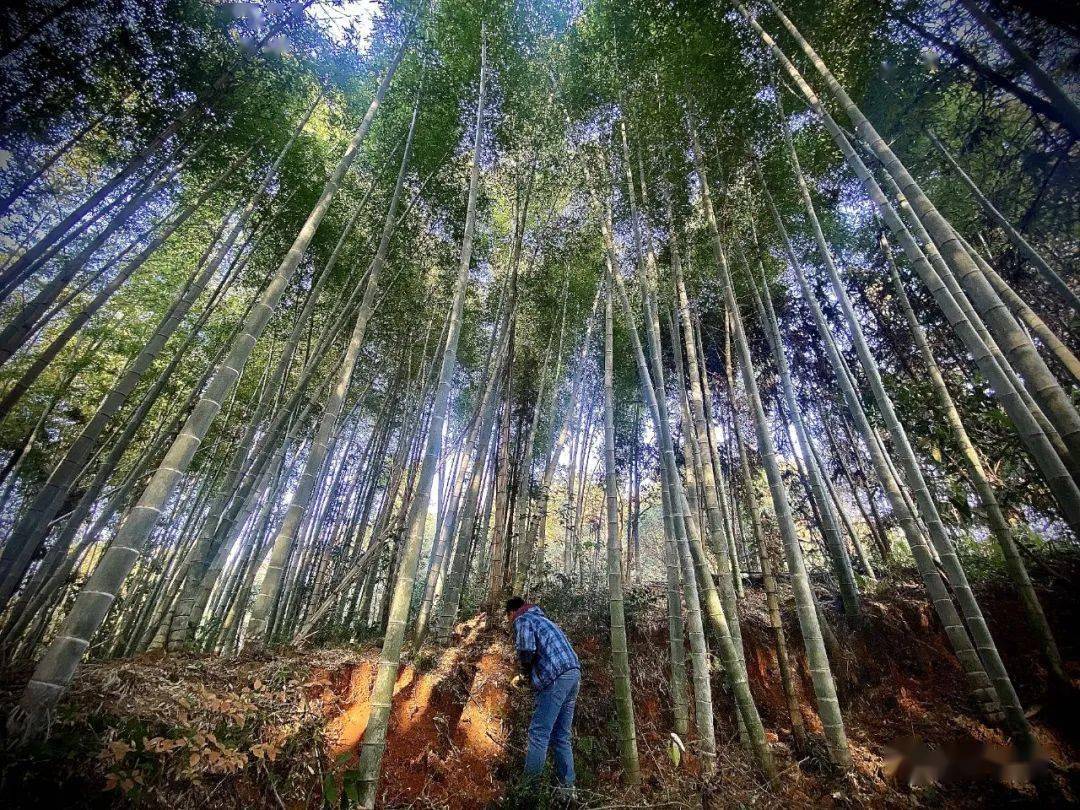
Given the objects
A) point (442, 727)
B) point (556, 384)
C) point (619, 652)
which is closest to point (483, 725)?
point (442, 727)

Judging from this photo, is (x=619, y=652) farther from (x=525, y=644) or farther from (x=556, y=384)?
(x=556, y=384)

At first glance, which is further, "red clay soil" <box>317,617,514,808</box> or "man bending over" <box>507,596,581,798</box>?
"red clay soil" <box>317,617,514,808</box>

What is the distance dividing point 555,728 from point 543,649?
596 mm

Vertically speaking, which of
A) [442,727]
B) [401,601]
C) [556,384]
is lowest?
[442,727]

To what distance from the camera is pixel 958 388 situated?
530cm

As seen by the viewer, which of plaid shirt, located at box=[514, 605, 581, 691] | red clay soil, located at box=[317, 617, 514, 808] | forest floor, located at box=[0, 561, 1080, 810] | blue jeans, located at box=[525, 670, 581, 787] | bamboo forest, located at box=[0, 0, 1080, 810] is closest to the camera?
forest floor, located at box=[0, 561, 1080, 810]

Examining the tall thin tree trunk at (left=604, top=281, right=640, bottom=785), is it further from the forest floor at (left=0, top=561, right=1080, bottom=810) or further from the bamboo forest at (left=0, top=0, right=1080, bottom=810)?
the forest floor at (left=0, top=561, right=1080, bottom=810)

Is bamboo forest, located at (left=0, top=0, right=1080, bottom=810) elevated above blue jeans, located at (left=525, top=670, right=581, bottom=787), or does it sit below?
above

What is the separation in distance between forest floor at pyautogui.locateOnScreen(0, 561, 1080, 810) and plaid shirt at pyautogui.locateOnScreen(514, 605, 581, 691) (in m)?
0.69

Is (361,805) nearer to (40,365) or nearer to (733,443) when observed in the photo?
(40,365)

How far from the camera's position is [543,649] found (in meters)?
3.10

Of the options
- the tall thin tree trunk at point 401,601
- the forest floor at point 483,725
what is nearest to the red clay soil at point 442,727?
the forest floor at point 483,725

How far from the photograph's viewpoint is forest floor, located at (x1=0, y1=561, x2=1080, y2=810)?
1.89 metres

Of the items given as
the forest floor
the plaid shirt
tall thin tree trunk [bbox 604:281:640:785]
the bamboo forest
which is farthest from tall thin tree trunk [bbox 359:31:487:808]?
tall thin tree trunk [bbox 604:281:640:785]
